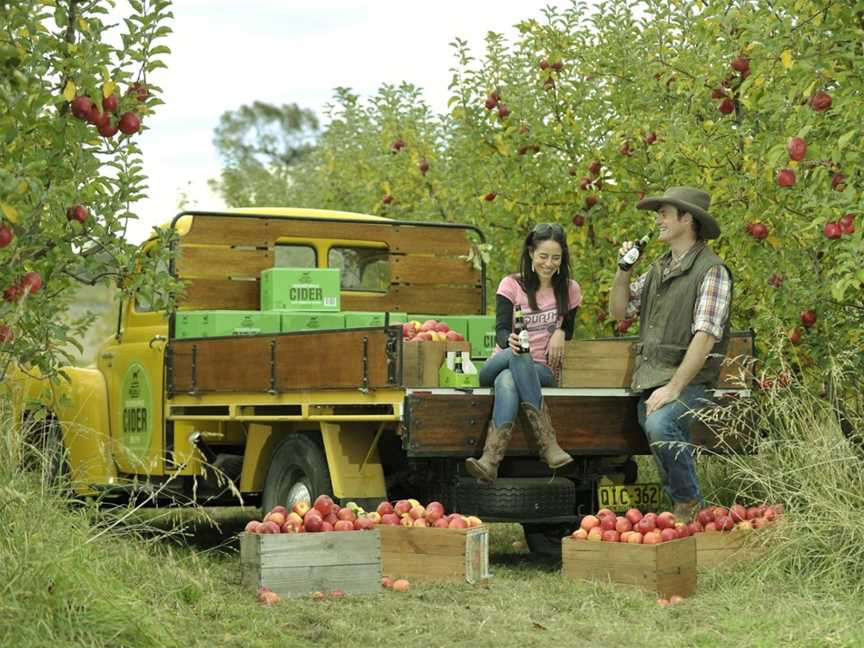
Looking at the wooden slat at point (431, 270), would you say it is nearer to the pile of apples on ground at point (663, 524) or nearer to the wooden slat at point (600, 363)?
the wooden slat at point (600, 363)

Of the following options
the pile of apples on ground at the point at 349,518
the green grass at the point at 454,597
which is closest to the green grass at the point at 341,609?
the green grass at the point at 454,597

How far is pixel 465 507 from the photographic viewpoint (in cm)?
881

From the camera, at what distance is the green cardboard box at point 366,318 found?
10.6 m

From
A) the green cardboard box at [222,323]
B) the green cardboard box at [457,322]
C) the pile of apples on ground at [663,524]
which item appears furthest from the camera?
the green cardboard box at [457,322]

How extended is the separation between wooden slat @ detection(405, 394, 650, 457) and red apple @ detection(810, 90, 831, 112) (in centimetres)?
194

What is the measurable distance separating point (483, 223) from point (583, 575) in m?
6.55

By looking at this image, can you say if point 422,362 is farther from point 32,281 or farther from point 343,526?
point 32,281

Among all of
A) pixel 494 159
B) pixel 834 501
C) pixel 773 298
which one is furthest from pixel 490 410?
pixel 494 159

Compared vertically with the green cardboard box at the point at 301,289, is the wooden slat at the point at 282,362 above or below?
below

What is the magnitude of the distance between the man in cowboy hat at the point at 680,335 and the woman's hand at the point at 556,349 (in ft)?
1.50

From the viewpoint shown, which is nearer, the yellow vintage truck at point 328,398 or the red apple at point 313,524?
the red apple at point 313,524

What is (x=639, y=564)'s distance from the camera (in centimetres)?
764

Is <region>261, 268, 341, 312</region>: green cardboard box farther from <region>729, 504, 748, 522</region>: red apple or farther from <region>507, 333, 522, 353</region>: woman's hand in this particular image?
<region>729, 504, 748, 522</region>: red apple

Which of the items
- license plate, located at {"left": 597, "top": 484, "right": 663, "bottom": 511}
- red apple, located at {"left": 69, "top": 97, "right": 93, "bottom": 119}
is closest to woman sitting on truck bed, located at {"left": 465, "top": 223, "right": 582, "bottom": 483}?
license plate, located at {"left": 597, "top": 484, "right": 663, "bottom": 511}
